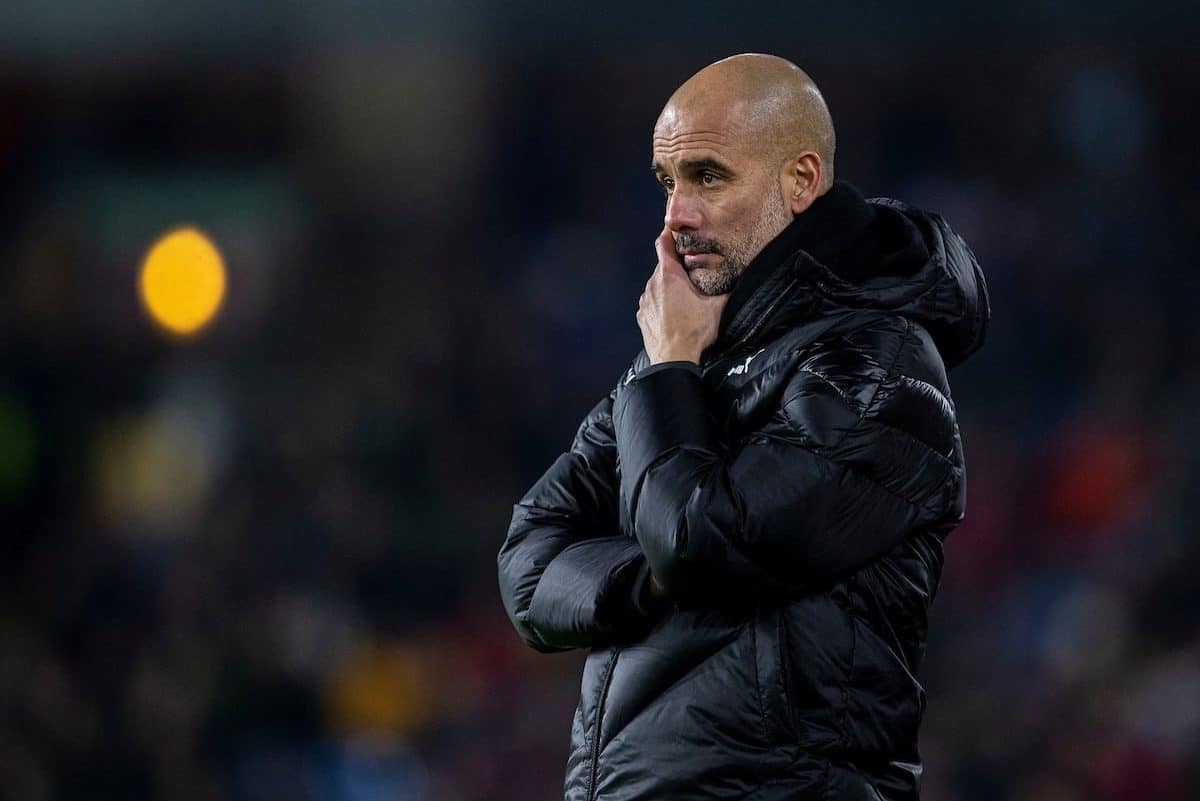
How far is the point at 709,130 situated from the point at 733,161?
6cm

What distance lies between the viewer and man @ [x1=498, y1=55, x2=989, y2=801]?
6.33 feet

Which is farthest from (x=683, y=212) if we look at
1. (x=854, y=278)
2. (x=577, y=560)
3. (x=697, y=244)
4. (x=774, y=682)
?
(x=774, y=682)

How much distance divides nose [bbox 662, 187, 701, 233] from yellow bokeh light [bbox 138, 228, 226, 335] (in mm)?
5099

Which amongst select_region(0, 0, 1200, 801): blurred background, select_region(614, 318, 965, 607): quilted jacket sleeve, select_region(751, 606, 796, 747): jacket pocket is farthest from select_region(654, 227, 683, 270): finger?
select_region(0, 0, 1200, 801): blurred background

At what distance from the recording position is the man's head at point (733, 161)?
7.20 ft

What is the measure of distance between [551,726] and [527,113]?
10.2ft

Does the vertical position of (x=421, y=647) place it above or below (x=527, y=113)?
below

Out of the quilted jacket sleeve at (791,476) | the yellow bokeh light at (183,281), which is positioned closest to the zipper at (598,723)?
the quilted jacket sleeve at (791,476)

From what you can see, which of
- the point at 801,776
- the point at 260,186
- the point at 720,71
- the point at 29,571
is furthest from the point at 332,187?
the point at 801,776

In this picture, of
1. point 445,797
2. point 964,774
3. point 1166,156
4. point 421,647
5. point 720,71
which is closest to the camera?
point 720,71

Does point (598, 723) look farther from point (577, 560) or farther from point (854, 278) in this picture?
point (854, 278)

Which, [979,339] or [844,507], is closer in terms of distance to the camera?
[844,507]

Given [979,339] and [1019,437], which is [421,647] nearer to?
[1019,437]

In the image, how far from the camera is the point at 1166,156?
6598mm
